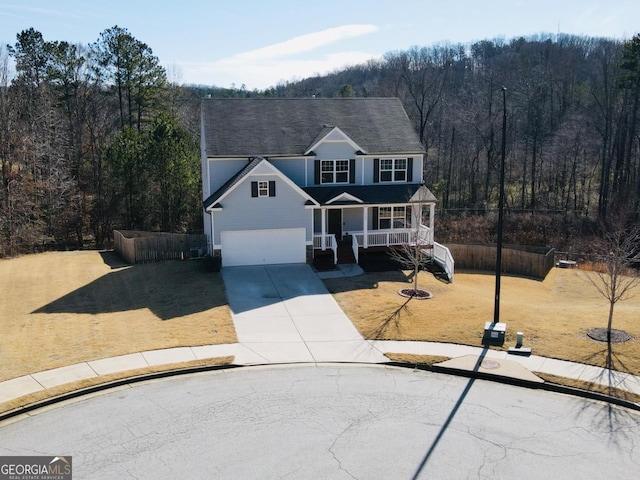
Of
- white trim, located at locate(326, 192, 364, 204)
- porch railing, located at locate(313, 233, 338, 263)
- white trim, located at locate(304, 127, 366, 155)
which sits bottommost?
porch railing, located at locate(313, 233, 338, 263)

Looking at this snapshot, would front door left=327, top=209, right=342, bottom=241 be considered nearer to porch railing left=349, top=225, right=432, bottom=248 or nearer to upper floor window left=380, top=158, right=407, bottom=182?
porch railing left=349, top=225, right=432, bottom=248

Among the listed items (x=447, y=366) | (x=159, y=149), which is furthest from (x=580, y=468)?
(x=159, y=149)

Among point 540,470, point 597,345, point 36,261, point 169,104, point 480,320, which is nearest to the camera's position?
point 540,470

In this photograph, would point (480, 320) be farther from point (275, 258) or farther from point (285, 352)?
point (275, 258)

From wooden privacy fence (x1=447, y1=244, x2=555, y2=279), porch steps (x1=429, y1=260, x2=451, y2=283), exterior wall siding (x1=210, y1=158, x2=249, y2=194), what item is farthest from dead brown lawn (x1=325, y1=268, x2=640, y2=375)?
exterior wall siding (x1=210, y1=158, x2=249, y2=194)

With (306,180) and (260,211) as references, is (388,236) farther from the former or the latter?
(260,211)

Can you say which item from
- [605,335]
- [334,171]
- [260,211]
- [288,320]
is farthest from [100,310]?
[605,335]

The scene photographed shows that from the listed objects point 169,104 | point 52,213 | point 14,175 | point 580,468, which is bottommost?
point 580,468

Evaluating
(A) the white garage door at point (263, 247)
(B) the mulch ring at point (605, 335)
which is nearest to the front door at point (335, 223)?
(A) the white garage door at point (263, 247)

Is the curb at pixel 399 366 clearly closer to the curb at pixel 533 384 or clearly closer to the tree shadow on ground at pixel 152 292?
the curb at pixel 533 384
